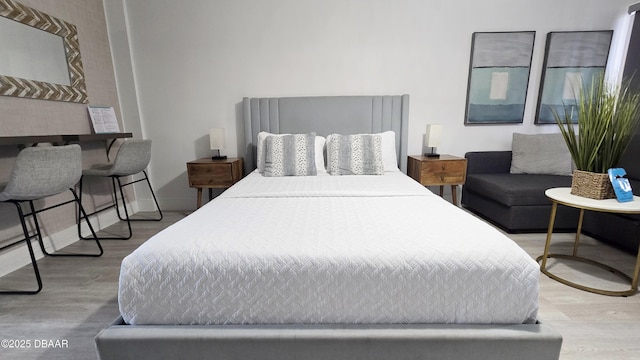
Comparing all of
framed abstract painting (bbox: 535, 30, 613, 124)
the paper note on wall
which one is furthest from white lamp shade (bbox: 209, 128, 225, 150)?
framed abstract painting (bbox: 535, 30, 613, 124)

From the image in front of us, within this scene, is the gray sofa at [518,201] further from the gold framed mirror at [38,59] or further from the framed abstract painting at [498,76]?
the gold framed mirror at [38,59]

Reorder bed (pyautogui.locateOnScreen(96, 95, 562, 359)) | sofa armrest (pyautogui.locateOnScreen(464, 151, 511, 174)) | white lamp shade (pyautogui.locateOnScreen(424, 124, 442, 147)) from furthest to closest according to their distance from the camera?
sofa armrest (pyautogui.locateOnScreen(464, 151, 511, 174)), white lamp shade (pyautogui.locateOnScreen(424, 124, 442, 147)), bed (pyautogui.locateOnScreen(96, 95, 562, 359))

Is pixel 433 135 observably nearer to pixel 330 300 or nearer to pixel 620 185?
pixel 620 185

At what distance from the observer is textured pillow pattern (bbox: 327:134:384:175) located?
2.35 metres

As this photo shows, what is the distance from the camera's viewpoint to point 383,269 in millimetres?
928

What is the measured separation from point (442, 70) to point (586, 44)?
1439 mm

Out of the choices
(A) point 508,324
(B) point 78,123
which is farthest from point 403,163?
(B) point 78,123

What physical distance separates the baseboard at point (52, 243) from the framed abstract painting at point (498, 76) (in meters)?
3.91

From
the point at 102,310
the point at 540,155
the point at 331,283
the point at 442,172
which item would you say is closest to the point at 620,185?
the point at 442,172

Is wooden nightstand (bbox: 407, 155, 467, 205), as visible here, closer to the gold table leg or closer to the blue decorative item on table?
the gold table leg

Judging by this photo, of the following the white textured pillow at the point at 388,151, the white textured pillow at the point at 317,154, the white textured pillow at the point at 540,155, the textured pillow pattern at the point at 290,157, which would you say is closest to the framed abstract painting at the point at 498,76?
the white textured pillow at the point at 540,155

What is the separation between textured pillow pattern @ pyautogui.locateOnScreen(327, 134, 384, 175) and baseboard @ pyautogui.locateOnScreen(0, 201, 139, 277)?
2.33m

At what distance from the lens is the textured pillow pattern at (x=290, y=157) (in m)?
2.36

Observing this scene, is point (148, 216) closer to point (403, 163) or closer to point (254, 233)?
point (254, 233)
